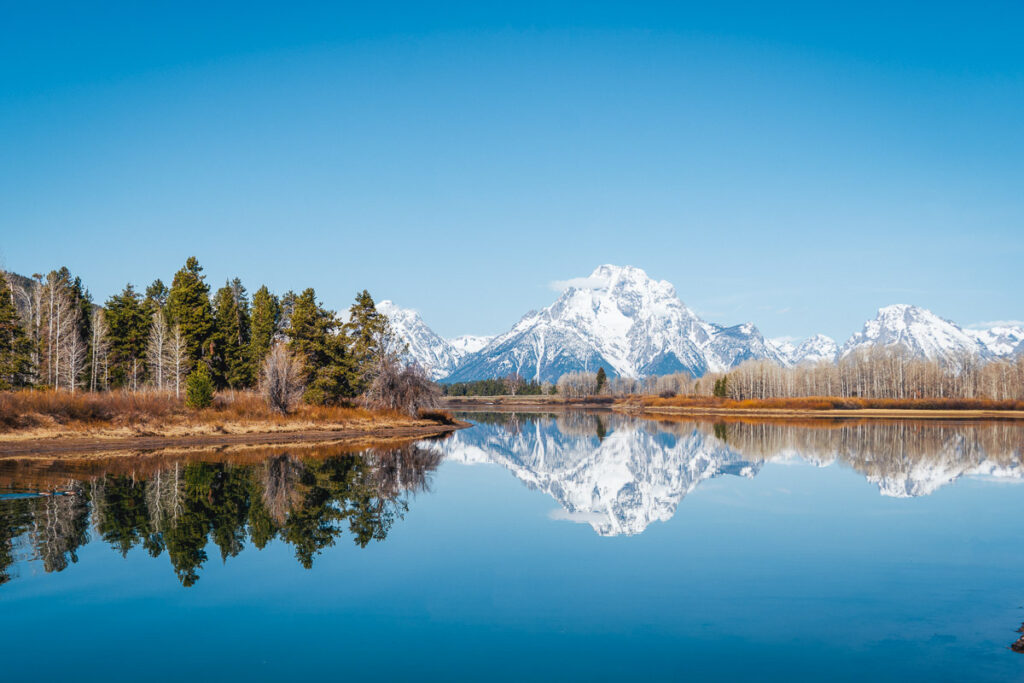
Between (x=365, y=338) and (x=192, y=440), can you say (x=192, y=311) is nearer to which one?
(x=365, y=338)

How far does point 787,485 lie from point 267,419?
43.7 m

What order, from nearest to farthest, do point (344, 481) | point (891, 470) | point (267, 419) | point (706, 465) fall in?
point (344, 481) < point (891, 470) < point (706, 465) < point (267, 419)

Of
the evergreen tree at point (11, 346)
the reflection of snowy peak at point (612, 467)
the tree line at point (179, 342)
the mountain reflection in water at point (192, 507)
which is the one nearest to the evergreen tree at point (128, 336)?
the tree line at point (179, 342)

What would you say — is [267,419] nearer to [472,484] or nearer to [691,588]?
[472,484]

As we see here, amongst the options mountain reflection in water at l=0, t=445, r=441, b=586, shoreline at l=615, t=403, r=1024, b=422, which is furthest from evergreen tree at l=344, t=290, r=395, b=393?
shoreline at l=615, t=403, r=1024, b=422

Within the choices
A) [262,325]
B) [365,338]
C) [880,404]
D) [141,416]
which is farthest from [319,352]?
[880,404]

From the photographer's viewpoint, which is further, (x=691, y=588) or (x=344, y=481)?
(x=344, y=481)

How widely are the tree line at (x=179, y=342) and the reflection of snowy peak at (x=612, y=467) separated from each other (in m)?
14.8

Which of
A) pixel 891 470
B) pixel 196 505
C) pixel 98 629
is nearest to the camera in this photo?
pixel 98 629

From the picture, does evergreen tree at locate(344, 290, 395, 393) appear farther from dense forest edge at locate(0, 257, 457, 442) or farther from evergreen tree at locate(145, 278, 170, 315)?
evergreen tree at locate(145, 278, 170, 315)

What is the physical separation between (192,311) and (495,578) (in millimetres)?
65839

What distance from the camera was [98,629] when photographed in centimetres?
1363

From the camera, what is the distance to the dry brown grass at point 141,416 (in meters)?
48.4

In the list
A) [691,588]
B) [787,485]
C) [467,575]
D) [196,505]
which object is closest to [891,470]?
[787,485]
